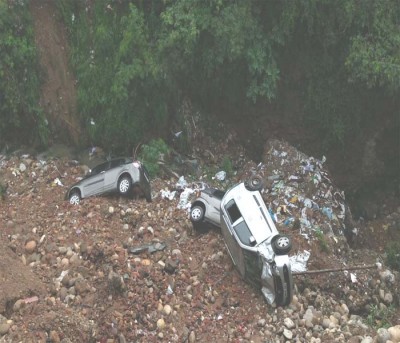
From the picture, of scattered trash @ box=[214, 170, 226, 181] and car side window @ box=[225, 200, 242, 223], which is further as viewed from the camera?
scattered trash @ box=[214, 170, 226, 181]

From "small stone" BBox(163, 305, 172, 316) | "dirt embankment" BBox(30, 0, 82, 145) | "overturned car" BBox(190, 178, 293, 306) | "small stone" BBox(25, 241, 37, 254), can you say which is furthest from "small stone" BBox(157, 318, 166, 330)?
"dirt embankment" BBox(30, 0, 82, 145)

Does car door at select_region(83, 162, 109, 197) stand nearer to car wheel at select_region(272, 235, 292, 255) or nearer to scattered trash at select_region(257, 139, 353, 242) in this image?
scattered trash at select_region(257, 139, 353, 242)

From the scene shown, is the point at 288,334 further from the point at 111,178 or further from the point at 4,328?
the point at 111,178

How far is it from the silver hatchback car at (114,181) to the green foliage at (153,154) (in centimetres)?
69

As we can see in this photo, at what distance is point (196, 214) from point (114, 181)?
193 centimetres

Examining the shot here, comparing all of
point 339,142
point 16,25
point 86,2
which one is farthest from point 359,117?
point 16,25

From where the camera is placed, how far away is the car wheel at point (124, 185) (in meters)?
11.5

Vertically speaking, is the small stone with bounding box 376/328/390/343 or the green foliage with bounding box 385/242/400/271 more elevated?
the small stone with bounding box 376/328/390/343

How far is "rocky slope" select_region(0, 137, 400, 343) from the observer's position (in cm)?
867

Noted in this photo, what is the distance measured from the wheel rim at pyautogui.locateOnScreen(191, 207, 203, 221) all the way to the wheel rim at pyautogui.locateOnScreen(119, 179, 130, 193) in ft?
5.13

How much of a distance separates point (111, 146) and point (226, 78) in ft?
10.7

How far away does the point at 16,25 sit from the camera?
42.8 ft

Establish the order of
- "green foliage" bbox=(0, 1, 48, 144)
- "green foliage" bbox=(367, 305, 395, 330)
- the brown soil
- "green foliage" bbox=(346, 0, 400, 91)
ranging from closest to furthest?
1. the brown soil
2. "green foliage" bbox=(367, 305, 395, 330)
3. "green foliage" bbox=(346, 0, 400, 91)
4. "green foliage" bbox=(0, 1, 48, 144)

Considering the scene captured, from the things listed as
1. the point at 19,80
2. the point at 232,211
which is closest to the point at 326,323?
the point at 232,211
